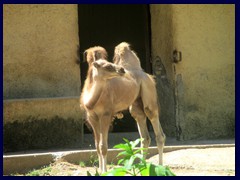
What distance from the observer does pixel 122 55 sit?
21.2ft

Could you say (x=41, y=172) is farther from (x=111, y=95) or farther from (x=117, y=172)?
(x=117, y=172)

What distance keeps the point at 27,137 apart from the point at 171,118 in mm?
2715

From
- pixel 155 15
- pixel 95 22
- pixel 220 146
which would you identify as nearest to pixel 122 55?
pixel 220 146

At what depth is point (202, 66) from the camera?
889 cm

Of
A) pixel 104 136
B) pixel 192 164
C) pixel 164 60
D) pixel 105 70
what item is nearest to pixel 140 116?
pixel 192 164

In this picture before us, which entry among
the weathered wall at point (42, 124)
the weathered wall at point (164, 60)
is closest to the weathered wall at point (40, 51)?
the weathered wall at point (42, 124)

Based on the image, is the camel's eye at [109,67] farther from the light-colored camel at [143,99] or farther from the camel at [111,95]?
the light-colored camel at [143,99]

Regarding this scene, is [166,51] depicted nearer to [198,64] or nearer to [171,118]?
[198,64]

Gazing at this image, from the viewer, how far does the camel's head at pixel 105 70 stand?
5.32 meters

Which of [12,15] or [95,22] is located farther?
[95,22]

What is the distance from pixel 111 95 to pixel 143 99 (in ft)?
2.69

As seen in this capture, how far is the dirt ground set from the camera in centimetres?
592

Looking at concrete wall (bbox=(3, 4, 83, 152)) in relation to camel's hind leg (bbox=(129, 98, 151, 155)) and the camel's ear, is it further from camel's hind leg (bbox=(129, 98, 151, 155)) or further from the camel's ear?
the camel's ear

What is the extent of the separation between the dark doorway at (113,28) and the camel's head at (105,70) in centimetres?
545
